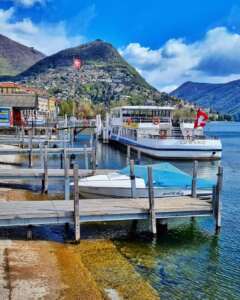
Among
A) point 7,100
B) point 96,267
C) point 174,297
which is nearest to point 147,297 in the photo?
point 174,297

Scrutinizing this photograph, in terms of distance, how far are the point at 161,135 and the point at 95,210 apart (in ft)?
102

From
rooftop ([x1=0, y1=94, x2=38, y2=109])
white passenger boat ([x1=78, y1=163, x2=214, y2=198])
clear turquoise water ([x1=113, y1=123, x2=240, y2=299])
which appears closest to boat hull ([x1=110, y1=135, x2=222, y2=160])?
rooftop ([x1=0, y1=94, x2=38, y2=109])

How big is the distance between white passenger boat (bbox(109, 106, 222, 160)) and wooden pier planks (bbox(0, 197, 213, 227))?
26.7 metres

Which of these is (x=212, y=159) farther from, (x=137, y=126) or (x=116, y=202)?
(x=116, y=202)

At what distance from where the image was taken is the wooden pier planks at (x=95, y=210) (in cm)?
1427

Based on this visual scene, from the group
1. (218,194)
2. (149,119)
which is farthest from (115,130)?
(218,194)

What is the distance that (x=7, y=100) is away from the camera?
5128 cm

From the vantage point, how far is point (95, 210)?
1527 centimetres

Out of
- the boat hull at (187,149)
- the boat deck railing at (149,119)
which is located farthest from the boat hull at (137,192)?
the boat deck railing at (149,119)

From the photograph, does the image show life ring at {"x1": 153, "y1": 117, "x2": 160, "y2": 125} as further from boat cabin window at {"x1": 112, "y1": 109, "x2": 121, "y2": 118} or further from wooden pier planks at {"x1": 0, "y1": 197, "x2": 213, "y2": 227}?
wooden pier planks at {"x1": 0, "y1": 197, "x2": 213, "y2": 227}

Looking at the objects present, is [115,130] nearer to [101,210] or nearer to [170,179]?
[170,179]

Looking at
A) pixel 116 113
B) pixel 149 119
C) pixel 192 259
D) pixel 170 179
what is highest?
pixel 116 113

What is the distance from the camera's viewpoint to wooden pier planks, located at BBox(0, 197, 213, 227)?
46.8 ft

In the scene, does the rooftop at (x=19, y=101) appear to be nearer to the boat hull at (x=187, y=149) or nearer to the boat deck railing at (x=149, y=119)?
the boat deck railing at (x=149, y=119)
